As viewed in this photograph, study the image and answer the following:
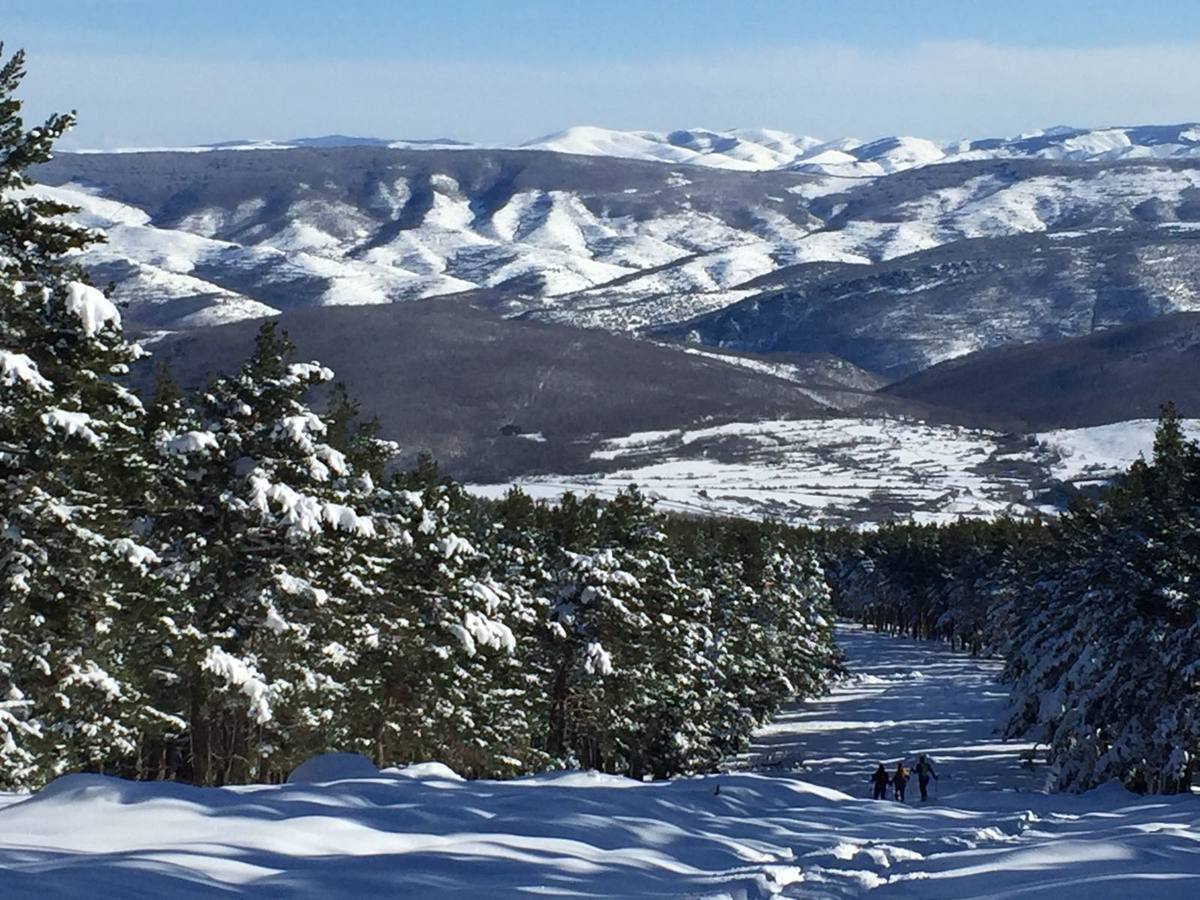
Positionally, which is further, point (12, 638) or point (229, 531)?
point (229, 531)

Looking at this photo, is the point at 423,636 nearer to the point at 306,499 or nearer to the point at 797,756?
the point at 306,499

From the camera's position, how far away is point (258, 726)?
33000 millimetres

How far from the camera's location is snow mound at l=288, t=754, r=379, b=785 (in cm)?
2495

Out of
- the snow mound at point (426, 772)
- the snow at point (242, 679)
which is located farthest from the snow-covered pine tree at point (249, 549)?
the snow mound at point (426, 772)

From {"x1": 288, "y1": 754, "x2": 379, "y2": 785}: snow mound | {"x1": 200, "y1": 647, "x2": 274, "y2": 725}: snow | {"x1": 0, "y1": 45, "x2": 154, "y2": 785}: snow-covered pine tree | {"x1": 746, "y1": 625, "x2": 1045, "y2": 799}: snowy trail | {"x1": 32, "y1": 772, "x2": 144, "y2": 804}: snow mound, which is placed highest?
{"x1": 0, "y1": 45, "x2": 154, "y2": 785}: snow-covered pine tree

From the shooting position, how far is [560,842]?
20.8 meters

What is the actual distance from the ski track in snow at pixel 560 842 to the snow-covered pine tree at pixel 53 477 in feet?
15.1

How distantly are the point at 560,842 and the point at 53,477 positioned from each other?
10096mm

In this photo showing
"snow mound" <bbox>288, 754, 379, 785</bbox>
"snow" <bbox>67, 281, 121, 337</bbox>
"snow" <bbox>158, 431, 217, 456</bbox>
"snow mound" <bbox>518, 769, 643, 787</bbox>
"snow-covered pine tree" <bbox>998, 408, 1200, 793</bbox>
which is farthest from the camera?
"snow-covered pine tree" <bbox>998, 408, 1200, 793</bbox>

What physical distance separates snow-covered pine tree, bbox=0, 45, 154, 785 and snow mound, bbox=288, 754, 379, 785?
3594 millimetres

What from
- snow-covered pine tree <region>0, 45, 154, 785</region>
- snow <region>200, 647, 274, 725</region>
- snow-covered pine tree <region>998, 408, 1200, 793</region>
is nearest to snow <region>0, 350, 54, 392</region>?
snow-covered pine tree <region>0, 45, 154, 785</region>

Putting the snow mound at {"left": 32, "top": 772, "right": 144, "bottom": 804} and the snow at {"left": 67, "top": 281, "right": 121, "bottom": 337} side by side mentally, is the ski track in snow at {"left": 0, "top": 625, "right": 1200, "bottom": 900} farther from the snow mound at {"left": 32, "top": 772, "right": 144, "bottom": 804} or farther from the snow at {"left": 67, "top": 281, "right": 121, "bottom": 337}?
the snow at {"left": 67, "top": 281, "right": 121, "bottom": 337}

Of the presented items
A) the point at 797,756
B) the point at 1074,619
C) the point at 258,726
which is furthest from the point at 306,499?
the point at 797,756

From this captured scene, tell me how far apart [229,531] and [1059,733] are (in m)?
23.7
